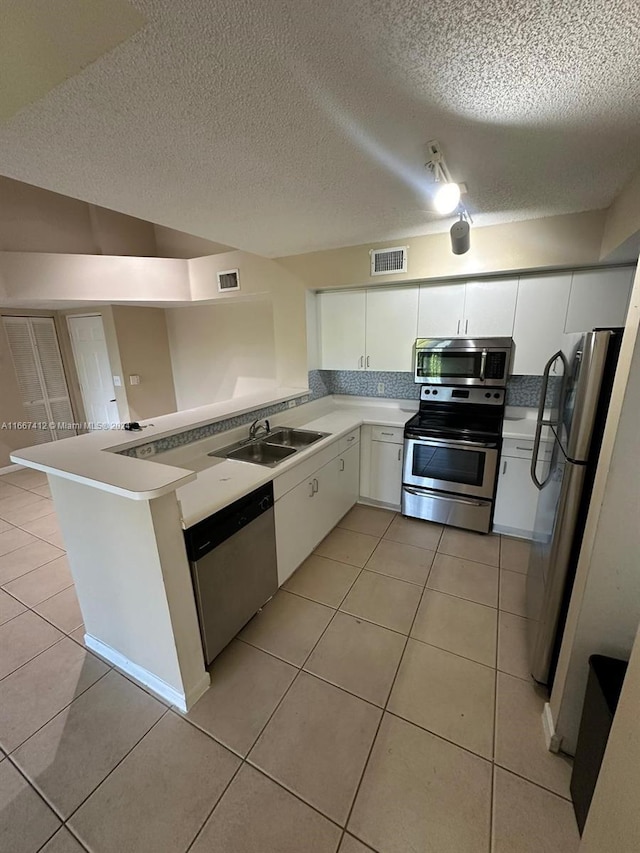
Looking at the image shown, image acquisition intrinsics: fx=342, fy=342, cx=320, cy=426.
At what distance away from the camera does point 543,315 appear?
2.57m

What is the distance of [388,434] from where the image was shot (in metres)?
3.15

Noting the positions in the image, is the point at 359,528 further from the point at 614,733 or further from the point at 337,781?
the point at 614,733

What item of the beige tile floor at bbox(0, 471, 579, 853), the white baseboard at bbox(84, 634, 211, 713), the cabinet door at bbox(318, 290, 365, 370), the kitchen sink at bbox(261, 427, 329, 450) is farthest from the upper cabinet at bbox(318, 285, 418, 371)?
the white baseboard at bbox(84, 634, 211, 713)

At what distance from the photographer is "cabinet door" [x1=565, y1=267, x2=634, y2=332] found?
2320 millimetres

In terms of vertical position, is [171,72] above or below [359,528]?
above

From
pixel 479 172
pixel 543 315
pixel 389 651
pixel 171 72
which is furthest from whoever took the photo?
pixel 543 315

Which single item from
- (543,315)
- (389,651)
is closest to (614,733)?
(389,651)

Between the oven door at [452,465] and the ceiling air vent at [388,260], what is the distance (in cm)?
142

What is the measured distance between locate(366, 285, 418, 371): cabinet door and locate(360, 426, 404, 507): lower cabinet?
0.62 meters

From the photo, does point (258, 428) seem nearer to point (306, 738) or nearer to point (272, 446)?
point (272, 446)

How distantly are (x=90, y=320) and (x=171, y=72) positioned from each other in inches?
176

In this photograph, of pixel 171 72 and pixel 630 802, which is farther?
pixel 171 72

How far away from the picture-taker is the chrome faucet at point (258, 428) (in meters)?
2.67

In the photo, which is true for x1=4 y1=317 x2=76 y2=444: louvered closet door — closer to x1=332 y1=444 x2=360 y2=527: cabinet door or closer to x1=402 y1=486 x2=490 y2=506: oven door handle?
x1=332 y1=444 x2=360 y2=527: cabinet door
